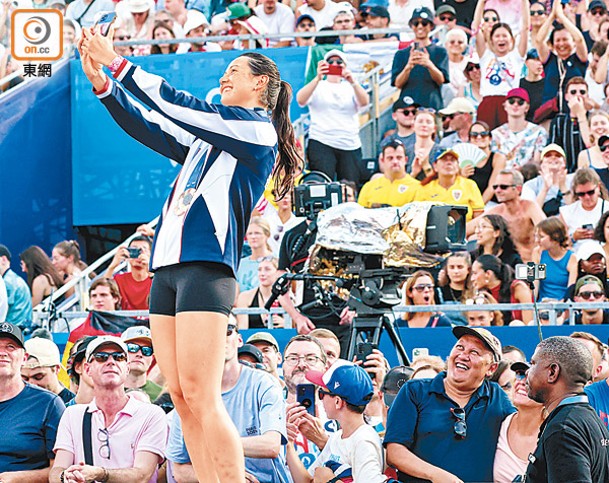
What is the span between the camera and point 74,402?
7.45 m

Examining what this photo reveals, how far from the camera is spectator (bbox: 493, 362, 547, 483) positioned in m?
6.12

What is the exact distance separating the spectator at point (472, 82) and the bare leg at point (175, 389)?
864 centimetres

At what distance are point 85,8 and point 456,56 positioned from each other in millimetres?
4856

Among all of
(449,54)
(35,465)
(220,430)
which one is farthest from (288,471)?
(449,54)

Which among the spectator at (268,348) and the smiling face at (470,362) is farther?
the spectator at (268,348)

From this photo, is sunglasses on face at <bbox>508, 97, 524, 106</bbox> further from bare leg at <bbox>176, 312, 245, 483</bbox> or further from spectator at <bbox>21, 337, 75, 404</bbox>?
bare leg at <bbox>176, 312, 245, 483</bbox>

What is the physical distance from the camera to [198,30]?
46.9 ft

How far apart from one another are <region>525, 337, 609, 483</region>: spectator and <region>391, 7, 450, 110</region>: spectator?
7825 mm

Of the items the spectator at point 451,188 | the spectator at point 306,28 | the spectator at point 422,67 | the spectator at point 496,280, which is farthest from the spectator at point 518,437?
the spectator at point 306,28

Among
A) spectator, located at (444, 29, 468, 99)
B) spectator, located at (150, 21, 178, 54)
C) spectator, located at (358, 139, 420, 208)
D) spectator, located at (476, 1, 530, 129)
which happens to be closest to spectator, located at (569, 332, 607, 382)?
spectator, located at (358, 139, 420, 208)

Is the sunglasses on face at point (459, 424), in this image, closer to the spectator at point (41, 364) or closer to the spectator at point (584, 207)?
the spectator at point (41, 364)

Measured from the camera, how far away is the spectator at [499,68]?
12461mm

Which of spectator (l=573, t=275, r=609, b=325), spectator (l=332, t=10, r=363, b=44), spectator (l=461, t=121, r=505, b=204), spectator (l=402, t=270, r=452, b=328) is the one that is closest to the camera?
spectator (l=573, t=275, r=609, b=325)

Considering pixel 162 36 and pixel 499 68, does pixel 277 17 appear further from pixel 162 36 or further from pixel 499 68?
pixel 499 68
